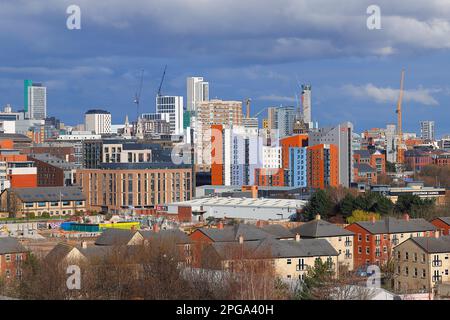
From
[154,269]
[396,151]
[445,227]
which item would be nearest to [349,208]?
[445,227]

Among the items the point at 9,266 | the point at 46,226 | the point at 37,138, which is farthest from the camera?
the point at 37,138

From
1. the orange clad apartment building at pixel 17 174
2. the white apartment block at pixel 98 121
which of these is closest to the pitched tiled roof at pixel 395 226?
the orange clad apartment building at pixel 17 174

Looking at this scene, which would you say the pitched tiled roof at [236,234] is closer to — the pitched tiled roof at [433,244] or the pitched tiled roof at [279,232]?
the pitched tiled roof at [279,232]

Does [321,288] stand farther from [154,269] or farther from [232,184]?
[232,184]

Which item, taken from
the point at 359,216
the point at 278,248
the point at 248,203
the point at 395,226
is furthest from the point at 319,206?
the point at 278,248

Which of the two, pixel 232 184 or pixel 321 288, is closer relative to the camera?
pixel 321 288

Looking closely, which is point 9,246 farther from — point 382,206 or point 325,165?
point 325,165
